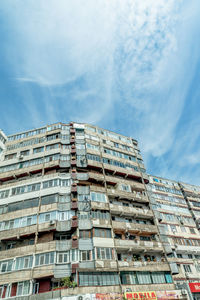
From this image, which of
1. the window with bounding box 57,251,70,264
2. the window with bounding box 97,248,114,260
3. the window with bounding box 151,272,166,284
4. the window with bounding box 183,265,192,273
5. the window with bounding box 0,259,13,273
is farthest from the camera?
the window with bounding box 183,265,192,273

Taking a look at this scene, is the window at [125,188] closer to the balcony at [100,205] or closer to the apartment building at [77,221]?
the apartment building at [77,221]

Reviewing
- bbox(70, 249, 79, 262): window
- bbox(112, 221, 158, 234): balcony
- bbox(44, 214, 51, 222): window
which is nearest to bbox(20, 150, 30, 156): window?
bbox(44, 214, 51, 222): window

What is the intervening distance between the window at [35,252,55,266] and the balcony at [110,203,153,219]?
10.3 metres

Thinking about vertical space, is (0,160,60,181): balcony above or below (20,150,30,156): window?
below

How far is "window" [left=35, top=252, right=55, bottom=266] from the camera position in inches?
928

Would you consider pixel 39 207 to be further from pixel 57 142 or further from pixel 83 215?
pixel 57 142

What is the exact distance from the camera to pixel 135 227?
30.2 m

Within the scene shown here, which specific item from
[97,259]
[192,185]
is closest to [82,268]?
[97,259]

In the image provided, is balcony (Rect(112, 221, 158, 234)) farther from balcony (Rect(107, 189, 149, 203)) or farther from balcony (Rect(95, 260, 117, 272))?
balcony (Rect(95, 260, 117, 272))

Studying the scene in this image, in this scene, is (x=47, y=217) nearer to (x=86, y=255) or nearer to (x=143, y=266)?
(x=86, y=255)

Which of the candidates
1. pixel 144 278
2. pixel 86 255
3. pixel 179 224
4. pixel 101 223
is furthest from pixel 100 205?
pixel 179 224

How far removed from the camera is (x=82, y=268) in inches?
915

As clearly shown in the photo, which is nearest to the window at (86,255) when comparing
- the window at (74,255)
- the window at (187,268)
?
the window at (74,255)

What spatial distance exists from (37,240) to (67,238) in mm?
3753
